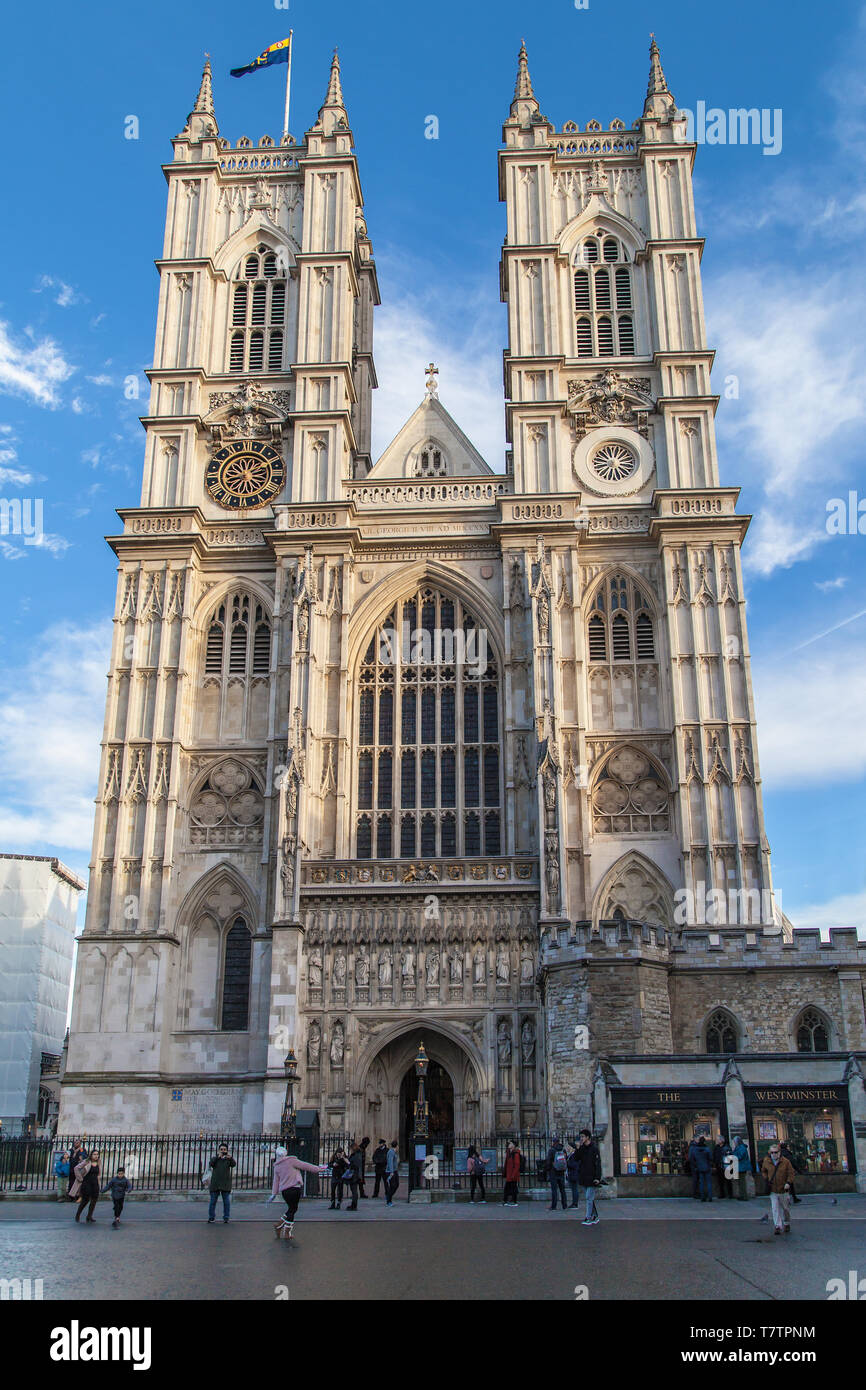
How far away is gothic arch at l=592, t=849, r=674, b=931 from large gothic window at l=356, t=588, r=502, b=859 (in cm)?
319

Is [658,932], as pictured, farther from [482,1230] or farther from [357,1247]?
[357,1247]

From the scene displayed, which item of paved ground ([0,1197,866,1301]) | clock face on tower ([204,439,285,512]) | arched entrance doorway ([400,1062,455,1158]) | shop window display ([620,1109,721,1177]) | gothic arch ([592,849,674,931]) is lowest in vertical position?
paved ground ([0,1197,866,1301])

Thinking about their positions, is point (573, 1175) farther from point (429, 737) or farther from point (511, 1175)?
point (429, 737)

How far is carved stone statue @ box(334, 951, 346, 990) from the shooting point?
102 feet

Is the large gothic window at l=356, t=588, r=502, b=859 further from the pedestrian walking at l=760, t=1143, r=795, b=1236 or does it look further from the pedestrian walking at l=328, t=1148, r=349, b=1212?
the pedestrian walking at l=760, t=1143, r=795, b=1236

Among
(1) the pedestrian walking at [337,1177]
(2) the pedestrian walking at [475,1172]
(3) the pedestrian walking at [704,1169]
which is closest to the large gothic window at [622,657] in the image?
(2) the pedestrian walking at [475,1172]

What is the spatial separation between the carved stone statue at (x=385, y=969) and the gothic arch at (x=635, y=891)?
225 inches

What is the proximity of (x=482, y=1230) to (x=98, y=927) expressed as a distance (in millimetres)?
19597

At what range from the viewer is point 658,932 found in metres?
25.6

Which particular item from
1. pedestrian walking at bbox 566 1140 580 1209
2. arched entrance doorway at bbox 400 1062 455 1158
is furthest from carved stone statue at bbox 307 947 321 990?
pedestrian walking at bbox 566 1140 580 1209

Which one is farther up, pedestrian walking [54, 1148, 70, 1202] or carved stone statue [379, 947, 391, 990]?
carved stone statue [379, 947, 391, 990]

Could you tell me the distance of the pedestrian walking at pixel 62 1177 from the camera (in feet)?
79.4
